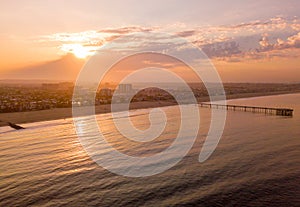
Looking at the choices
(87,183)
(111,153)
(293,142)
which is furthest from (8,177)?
(293,142)

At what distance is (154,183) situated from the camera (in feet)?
81.9

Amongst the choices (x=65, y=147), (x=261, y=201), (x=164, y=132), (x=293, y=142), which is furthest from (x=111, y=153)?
(x=293, y=142)

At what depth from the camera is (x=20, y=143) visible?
45594 mm

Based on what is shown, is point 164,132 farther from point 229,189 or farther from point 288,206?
point 288,206

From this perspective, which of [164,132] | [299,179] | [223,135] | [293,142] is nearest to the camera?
[299,179]

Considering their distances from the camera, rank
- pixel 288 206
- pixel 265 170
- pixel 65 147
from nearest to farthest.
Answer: pixel 288 206 < pixel 265 170 < pixel 65 147

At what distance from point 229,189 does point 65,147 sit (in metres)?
29.1

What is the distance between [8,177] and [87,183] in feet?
30.0

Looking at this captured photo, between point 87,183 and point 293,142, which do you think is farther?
point 293,142

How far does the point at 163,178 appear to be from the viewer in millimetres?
26234

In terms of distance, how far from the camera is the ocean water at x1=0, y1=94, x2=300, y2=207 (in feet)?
69.2

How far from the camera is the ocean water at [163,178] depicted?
2109cm

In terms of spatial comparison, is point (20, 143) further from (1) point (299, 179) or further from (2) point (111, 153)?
(1) point (299, 179)

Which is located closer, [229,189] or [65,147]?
[229,189]
